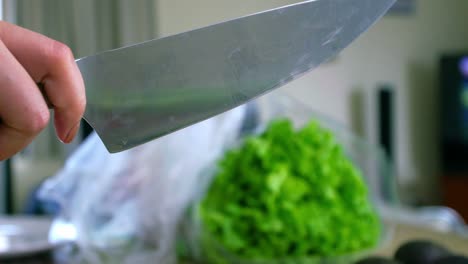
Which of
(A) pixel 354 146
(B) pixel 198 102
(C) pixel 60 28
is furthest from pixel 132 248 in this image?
(C) pixel 60 28

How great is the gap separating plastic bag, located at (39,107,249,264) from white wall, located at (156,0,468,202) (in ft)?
5.44

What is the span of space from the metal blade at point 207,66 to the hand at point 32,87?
0.10 feet

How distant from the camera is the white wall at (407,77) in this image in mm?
2537

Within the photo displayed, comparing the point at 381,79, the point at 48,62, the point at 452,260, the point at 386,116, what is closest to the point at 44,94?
the point at 48,62

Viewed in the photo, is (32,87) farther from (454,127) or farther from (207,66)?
(454,127)

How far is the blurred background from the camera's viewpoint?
190 cm

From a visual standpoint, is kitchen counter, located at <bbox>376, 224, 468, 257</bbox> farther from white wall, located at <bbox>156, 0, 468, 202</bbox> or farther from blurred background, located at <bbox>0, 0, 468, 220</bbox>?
white wall, located at <bbox>156, 0, 468, 202</bbox>

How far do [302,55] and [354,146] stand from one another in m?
0.49

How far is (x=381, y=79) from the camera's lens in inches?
108

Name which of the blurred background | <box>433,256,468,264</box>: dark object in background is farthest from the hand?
the blurred background

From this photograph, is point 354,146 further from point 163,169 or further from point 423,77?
point 423,77

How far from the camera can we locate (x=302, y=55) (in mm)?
284

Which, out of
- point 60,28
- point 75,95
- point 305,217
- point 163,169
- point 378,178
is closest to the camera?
point 75,95

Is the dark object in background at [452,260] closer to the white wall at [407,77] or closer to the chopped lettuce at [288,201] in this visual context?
the chopped lettuce at [288,201]
